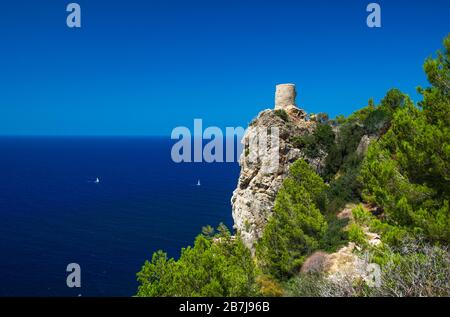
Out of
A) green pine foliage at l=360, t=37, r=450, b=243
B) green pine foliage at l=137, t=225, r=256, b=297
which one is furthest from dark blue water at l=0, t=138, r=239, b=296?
green pine foliage at l=360, t=37, r=450, b=243

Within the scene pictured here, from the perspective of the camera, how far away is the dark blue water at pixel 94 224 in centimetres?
4678

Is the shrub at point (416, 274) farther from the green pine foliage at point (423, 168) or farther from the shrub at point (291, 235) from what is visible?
the shrub at point (291, 235)

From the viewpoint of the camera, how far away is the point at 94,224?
6662cm

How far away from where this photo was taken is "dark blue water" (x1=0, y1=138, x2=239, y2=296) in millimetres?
46781

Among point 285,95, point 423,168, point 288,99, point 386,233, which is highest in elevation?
point 285,95

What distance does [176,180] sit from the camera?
114 m

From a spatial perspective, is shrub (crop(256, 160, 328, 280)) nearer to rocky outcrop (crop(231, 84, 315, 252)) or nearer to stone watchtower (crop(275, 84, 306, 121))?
rocky outcrop (crop(231, 84, 315, 252))

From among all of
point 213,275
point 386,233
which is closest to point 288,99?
point 213,275

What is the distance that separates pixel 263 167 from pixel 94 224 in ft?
138

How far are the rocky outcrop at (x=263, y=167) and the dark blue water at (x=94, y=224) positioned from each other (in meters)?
17.8

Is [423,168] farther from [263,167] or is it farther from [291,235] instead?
[263,167]

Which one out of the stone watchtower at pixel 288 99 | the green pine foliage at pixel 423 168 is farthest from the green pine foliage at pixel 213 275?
the stone watchtower at pixel 288 99

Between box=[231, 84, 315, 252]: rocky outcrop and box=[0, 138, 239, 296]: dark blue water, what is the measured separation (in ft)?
58.5

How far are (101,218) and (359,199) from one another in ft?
178
